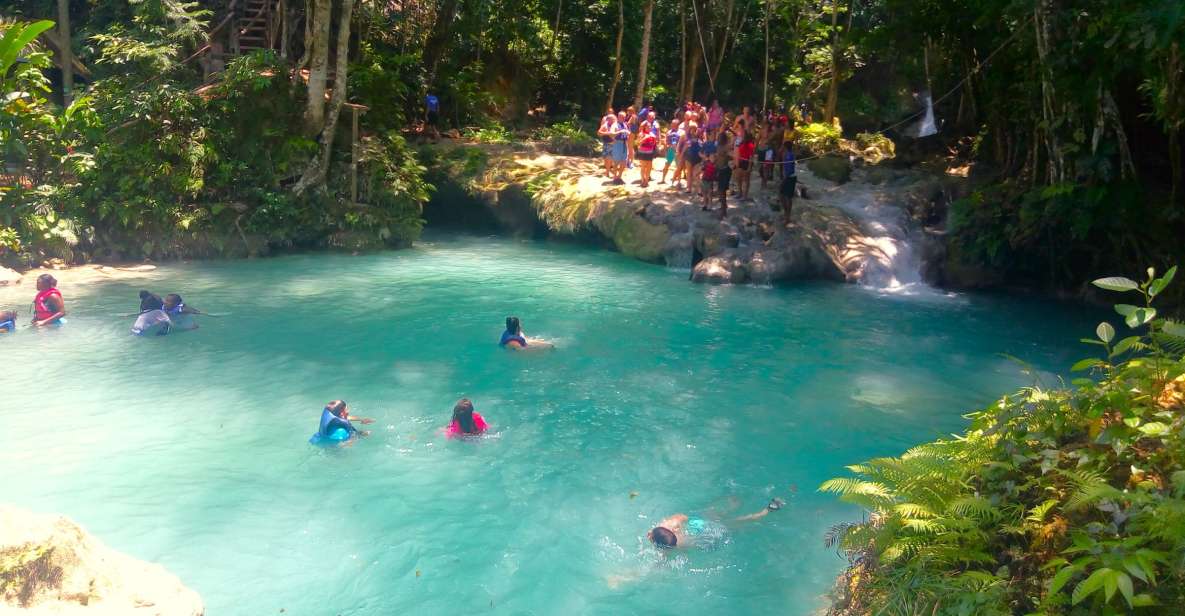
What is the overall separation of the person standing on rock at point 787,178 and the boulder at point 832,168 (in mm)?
3831

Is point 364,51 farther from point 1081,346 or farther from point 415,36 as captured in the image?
point 1081,346

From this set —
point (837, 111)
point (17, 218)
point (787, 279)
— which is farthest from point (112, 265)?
point (837, 111)

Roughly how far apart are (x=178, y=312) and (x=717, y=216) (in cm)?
1064

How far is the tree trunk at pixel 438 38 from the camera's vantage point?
2498 cm

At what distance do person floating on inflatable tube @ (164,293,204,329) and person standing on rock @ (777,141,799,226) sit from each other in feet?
37.1

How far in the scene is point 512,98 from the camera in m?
28.3

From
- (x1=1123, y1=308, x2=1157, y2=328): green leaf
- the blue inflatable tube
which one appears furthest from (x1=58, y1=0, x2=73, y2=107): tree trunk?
(x1=1123, y1=308, x2=1157, y2=328): green leaf

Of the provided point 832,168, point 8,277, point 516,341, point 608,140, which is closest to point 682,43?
point 608,140

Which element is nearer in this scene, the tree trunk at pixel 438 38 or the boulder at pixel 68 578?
the boulder at pixel 68 578

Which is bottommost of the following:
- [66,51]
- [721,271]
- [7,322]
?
[7,322]

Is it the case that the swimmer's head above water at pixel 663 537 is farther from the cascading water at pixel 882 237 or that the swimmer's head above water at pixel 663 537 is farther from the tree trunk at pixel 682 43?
the tree trunk at pixel 682 43

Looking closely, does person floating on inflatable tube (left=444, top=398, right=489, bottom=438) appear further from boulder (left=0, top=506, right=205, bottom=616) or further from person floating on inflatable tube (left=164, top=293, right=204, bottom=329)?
person floating on inflatable tube (left=164, top=293, right=204, bottom=329)

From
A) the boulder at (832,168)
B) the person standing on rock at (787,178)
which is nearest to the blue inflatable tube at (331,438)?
the person standing on rock at (787,178)

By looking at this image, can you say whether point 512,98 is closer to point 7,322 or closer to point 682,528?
point 7,322
